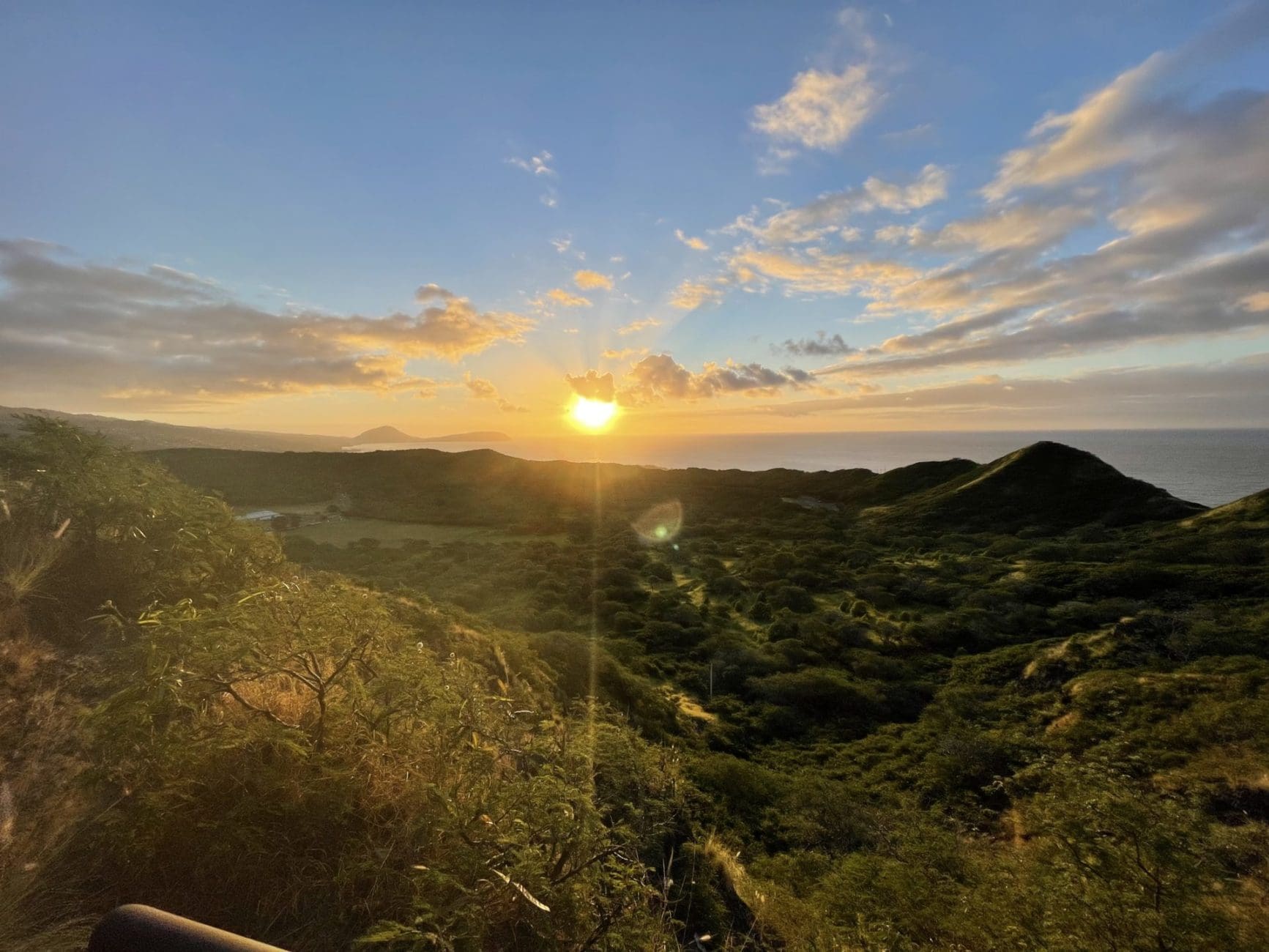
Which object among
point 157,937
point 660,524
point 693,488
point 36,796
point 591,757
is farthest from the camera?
point 693,488

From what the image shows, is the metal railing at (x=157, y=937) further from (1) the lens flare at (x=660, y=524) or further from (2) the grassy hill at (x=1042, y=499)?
(2) the grassy hill at (x=1042, y=499)

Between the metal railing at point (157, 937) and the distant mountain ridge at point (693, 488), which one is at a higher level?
the metal railing at point (157, 937)

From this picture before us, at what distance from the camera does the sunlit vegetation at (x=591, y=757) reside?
4.61m

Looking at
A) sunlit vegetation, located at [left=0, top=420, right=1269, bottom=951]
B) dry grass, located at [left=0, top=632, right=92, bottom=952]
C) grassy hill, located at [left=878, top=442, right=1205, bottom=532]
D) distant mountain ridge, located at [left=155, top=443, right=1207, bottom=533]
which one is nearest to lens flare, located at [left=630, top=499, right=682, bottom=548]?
distant mountain ridge, located at [left=155, top=443, right=1207, bottom=533]

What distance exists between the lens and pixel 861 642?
27141mm

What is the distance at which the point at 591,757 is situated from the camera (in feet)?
24.2

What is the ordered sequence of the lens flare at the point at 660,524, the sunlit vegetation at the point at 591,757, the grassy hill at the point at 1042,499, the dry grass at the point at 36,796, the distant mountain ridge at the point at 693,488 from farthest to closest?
1. the lens flare at the point at 660,524
2. the distant mountain ridge at the point at 693,488
3. the grassy hill at the point at 1042,499
4. the sunlit vegetation at the point at 591,757
5. the dry grass at the point at 36,796

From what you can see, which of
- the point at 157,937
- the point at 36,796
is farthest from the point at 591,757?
the point at 36,796

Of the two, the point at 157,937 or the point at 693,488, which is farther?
the point at 693,488

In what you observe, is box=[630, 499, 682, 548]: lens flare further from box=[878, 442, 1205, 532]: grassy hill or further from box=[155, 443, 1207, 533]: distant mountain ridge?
box=[878, 442, 1205, 532]: grassy hill

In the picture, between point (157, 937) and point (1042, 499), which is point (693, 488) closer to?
point (1042, 499)

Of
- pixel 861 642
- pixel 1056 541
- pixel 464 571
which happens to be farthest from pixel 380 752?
pixel 1056 541

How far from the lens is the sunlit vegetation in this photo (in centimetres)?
461

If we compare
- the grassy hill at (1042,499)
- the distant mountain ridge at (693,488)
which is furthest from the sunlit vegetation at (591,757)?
the distant mountain ridge at (693,488)
